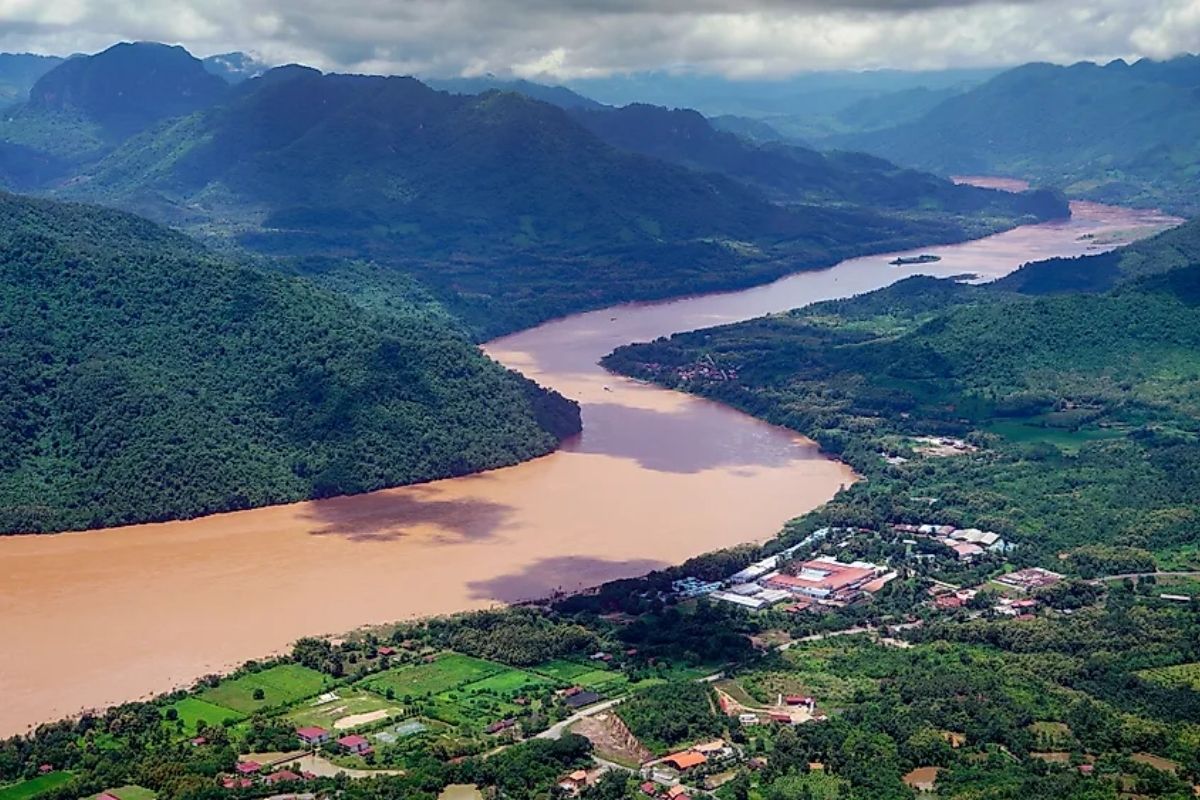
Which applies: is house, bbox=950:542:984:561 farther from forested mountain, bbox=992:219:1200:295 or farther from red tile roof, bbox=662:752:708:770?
forested mountain, bbox=992:219:1200:295

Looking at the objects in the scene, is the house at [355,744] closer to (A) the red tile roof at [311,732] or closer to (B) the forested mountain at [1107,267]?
(A) the red tile roof at [311,732]

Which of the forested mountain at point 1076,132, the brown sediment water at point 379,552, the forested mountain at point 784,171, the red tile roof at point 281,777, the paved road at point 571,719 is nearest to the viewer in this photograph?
the red tile roof at point 281,777

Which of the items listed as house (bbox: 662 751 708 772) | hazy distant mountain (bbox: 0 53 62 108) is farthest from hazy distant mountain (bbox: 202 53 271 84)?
house (bbox: 662 751 708 772)

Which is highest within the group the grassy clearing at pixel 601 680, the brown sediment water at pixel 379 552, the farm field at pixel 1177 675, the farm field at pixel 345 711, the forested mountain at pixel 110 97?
the forested mountain at pixel 110 97

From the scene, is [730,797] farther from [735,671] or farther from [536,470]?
[536,470]

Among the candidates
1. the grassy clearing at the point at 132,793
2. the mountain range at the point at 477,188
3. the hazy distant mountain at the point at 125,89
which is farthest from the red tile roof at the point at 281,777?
the hazy distant mountain at the point at 125,89

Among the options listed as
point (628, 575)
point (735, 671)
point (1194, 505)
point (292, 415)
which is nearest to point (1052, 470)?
point (1194, 505)

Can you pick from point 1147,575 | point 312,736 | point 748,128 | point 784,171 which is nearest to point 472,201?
point 784,171
